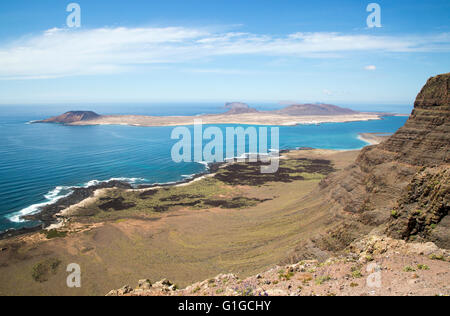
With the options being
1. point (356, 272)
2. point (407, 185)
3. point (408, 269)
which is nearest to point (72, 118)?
point (407, 185)

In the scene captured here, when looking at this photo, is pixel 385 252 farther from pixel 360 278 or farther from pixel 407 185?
pixel 407 185

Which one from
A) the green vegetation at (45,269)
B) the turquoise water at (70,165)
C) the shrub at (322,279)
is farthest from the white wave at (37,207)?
the shrub at (322,279)

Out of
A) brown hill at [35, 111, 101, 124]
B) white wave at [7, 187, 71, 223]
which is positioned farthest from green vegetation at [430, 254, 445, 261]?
brown hill at [35, 111, 101, 124]

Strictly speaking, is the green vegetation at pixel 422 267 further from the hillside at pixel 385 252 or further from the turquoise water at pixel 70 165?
the turquoise water at pixel 70 165

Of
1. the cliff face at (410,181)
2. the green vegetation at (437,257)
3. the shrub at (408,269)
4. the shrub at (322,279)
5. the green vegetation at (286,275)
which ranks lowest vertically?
the green vegetation at (286,275)

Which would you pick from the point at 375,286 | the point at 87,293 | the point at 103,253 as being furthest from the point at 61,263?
the point at 375,286

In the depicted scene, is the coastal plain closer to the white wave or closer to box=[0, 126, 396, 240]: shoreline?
box=[0, 126, 396, 240]: shoreline
